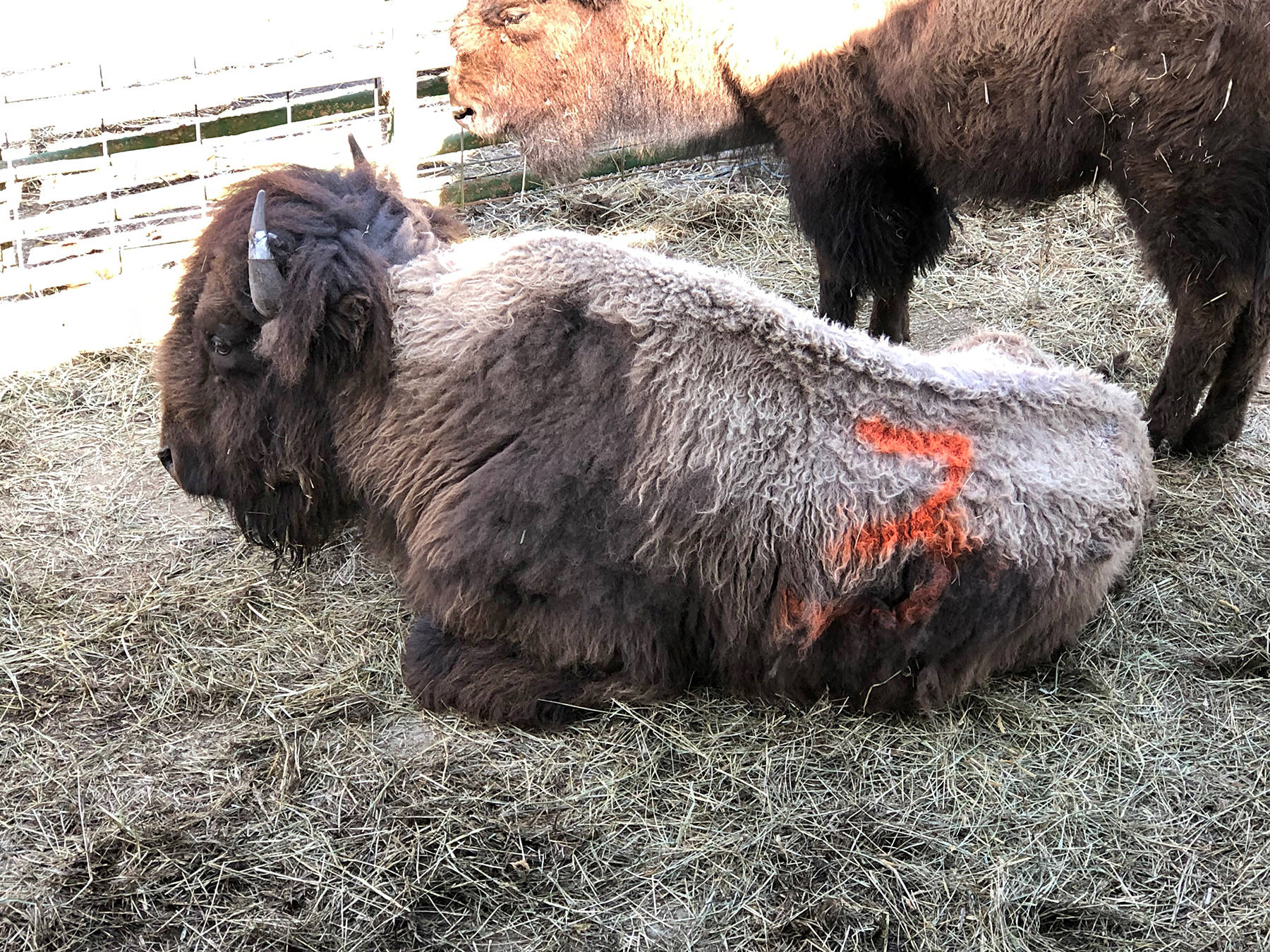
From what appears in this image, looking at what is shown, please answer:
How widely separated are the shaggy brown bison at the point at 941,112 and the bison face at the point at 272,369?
77.7 inches

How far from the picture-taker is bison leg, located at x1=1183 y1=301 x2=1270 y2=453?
4.56 metres

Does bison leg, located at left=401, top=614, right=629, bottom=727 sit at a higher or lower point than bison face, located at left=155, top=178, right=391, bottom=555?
lower

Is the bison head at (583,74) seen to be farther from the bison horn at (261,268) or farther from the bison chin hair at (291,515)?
the bison chin hair at (291,515)

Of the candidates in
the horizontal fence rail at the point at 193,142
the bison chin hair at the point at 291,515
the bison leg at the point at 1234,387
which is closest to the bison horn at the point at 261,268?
the bison chin hair at the point at 291,515

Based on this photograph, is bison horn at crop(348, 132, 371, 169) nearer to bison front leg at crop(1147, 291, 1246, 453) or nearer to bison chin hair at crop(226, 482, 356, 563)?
bison chin hair at crop(226, 482, 356, 563)

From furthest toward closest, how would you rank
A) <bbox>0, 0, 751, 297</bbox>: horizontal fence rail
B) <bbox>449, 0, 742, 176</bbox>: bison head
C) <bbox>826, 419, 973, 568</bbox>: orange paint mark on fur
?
<bbox>0, 0, 751, 297</bbox>: horizontal fence rail < <bbox>449, 0, 742, 176</bbox>: bison head < <bbox>826, 419, 973, 568</bbox>: orange paint mark on fur

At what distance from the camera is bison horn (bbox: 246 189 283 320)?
11.2ft

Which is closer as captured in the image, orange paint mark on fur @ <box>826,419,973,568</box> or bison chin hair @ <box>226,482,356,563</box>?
orange paint mark on fur @ <box>826,419,973,568</box>

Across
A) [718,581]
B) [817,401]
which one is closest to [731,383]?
[817,401]

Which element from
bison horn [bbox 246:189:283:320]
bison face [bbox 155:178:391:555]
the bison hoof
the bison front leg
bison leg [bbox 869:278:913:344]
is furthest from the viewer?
bison leg [bbox 869:278:913:344]

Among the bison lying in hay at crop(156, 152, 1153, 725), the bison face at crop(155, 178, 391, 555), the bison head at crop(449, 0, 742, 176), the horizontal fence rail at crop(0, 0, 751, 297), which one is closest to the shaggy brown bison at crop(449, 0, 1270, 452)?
the bison head at crop(449, 0, 742, 176)

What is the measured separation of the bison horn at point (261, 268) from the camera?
3428mm

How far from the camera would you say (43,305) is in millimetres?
6059

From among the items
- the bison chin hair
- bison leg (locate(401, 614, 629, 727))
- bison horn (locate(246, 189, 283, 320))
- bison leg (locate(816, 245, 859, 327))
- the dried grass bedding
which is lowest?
the dried grass bedding
